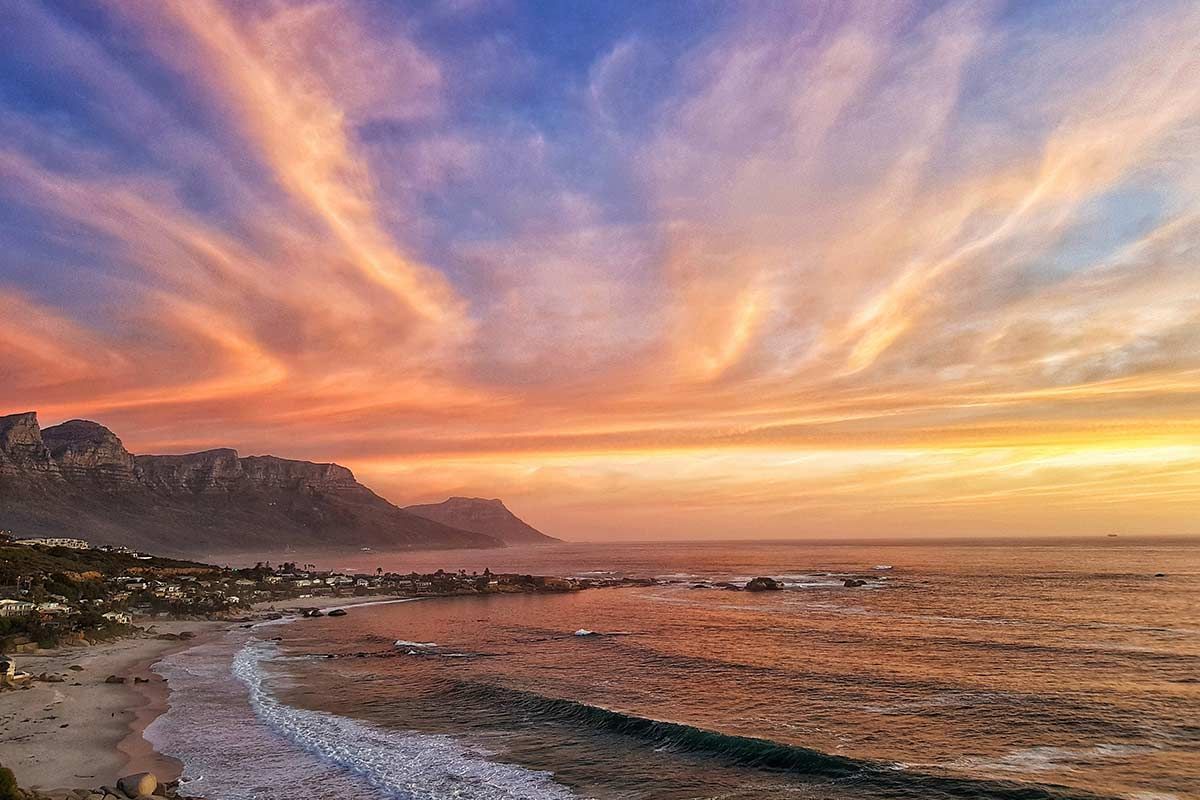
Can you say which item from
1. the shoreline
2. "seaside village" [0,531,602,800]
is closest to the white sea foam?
the shoreline

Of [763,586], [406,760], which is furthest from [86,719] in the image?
[763,586]

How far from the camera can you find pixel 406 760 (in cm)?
2575

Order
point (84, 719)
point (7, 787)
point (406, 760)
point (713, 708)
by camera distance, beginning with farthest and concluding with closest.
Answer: point (713, 708) < point (84, 719) < point (406, 760) < point (7, 787)

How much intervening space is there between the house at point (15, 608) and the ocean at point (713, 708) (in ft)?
41.7

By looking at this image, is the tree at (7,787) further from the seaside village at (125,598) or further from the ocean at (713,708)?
the ocean at (713,708)

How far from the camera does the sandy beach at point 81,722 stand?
2223 cm

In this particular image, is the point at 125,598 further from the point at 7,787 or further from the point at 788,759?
the point at 788,759

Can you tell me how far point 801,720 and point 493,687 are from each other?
1816 cm

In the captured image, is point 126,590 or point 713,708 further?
point 126,590

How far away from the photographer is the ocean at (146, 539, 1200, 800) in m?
23.0

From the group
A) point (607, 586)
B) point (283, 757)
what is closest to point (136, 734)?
point (283, 757)

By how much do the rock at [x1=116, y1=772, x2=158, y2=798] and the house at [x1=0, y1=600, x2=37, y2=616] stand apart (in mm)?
39485

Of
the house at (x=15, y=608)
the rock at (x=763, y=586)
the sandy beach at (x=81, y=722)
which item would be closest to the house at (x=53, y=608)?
the house at (x=15, y=608)

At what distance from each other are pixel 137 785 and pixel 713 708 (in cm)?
2392
